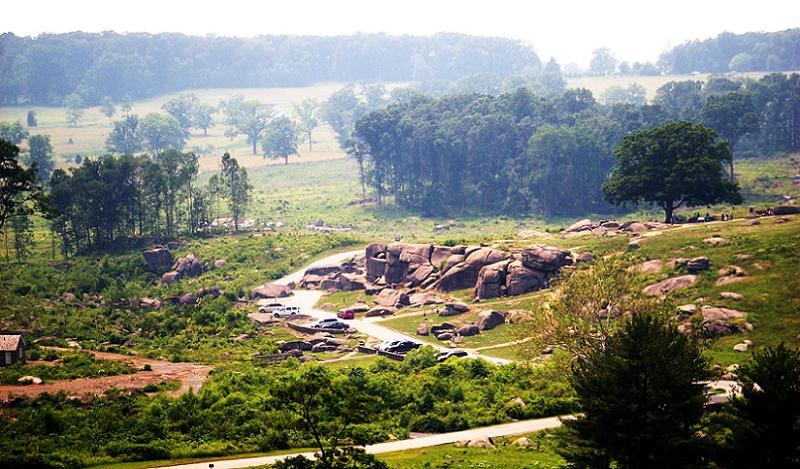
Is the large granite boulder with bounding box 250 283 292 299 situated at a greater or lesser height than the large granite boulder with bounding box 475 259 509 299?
lesser

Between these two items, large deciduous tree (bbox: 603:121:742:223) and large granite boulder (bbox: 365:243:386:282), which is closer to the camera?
large deciduous tree (bbox: 603:121:742:223)

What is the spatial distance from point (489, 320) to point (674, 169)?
3308cm

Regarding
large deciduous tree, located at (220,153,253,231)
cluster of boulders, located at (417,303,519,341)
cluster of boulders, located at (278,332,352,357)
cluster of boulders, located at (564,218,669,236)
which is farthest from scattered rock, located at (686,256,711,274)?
large deciduous tree, located at (220,153,253,231)

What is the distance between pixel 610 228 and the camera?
364 feet

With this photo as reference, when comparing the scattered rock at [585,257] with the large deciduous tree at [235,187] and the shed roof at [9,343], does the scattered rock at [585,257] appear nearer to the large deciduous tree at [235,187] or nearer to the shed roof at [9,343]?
the shed roof at [9,343]

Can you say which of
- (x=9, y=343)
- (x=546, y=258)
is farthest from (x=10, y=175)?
(x=546, y=258)

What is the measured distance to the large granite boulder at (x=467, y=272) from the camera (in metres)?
101

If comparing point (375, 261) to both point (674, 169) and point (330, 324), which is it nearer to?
point (330, 324)

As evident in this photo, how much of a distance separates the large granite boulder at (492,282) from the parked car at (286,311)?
21464 millimetres

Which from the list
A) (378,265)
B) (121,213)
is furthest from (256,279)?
(121,213)

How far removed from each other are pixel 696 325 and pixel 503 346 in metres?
21.6

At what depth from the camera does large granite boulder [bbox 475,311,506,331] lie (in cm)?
8781

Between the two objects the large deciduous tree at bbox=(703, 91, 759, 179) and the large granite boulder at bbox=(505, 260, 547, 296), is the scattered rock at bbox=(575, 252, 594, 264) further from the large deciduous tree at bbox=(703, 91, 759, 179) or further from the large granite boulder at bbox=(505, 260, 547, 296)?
the large deciduous tree at bbox=(703, 91, 759, 179)

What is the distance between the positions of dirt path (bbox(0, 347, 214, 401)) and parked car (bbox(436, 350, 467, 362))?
760 inches
